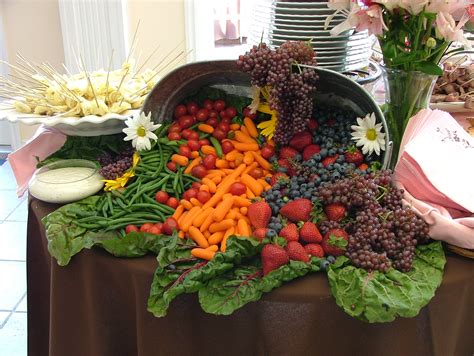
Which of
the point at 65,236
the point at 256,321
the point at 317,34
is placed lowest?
the point at 256,321

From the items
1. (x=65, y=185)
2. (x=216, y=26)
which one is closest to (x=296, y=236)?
(x=65, y=185)

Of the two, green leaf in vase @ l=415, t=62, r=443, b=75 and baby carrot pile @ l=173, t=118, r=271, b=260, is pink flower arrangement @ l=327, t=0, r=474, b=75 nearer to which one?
green leaf in vase @ l=415, t=62, r=443, b=75

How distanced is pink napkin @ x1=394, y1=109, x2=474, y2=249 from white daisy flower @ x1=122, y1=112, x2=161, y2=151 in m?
0.58

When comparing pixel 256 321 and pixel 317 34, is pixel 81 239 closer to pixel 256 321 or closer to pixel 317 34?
pixel 256 321

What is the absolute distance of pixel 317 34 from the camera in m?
1.45

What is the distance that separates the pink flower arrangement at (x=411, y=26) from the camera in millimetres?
1098

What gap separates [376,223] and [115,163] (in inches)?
26.7

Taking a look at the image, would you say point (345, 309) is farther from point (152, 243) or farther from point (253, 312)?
point (152, 243)

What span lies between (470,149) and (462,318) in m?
0.38

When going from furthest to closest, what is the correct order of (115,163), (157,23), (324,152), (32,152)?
(157,23)
(32,152)
(115,163)
(324,152)

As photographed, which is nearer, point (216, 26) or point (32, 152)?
point (32, 152)

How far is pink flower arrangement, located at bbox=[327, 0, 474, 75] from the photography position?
110 centimetres

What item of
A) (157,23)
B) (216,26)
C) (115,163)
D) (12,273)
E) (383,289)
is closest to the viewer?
(383,289)

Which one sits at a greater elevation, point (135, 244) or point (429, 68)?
point (429, 68)
